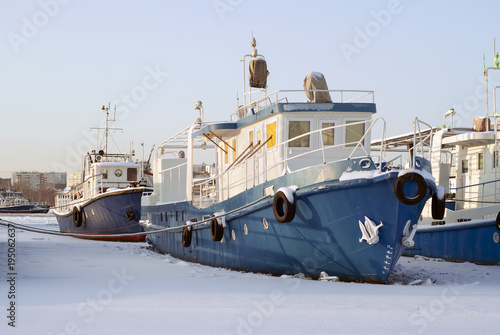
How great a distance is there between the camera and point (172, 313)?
7203 millimetres

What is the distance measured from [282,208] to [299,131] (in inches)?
95.9

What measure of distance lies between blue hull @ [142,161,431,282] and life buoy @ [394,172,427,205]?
0.62 feet

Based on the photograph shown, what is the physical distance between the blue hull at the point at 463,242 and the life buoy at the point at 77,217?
17464 mm

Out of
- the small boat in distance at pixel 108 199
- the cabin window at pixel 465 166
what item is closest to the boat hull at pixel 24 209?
the small boat in distance at pixel 108 199

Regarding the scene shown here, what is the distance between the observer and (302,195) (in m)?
11.0

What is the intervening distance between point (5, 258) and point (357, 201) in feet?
25.5

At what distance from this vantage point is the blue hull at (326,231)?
10.3 m

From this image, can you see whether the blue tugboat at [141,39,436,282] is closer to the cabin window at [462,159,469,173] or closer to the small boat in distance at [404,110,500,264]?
the small boat in distance at [404,110,500,264]

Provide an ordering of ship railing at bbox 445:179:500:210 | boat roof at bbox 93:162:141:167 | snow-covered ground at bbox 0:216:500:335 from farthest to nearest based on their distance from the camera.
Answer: boat roof at bbox 93:162:141:167 → ship railing at bbox 445:179:500:210 → snow-covered ground at bbox 0:216:500:335

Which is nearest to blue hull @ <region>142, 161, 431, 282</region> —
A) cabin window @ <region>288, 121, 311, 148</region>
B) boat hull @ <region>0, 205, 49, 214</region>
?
cabin window @ <region>288, 121, 311, 148</region>

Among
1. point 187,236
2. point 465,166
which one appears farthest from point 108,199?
point 465,166

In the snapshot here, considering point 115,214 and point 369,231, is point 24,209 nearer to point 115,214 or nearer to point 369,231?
point 115,214

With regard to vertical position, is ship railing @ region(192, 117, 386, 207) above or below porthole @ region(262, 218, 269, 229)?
above

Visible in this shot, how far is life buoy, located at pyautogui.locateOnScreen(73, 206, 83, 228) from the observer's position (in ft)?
95.6
